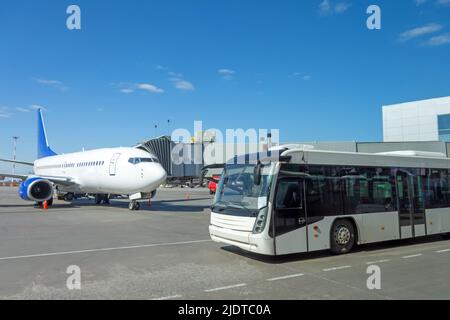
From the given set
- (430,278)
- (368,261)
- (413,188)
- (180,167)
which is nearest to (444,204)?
(413,188)

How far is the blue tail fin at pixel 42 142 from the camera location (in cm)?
3896

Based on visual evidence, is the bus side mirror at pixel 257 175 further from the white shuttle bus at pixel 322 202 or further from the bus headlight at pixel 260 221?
the bus headlight at pixel 260 221

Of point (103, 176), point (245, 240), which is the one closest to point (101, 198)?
point (103, 176)

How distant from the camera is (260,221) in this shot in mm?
8430

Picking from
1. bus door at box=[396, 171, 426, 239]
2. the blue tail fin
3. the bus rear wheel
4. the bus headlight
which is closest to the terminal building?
bus door at box=[396, 171, 426, 239]

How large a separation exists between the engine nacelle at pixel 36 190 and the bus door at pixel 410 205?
2191 centimetres

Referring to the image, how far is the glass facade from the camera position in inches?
1794

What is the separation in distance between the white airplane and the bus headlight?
1318 cm

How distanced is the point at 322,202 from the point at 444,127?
43574mm

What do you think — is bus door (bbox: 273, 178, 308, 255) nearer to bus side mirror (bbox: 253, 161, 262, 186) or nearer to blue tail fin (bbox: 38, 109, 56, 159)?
bus side mirror (bbox: 253, 161, 262, 186)
